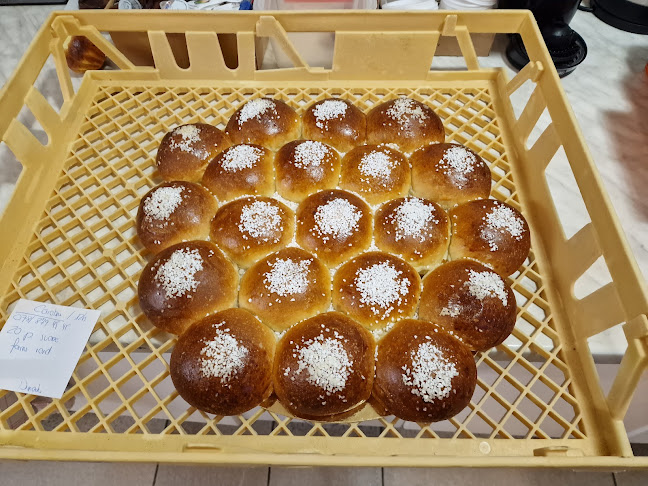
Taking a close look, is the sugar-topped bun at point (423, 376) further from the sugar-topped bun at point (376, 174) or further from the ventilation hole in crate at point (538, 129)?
the ventilation hole in crate at point (538, 129)

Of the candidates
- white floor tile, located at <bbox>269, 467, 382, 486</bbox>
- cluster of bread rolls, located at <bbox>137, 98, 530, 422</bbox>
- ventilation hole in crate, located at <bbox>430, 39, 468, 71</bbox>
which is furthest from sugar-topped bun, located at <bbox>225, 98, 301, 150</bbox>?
white floor tile, located at <bbox>269, 467, 382, 486</bbox>

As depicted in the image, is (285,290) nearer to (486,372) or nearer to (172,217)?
(172,217)

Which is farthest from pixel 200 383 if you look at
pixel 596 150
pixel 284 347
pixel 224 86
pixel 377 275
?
pixel 596 150

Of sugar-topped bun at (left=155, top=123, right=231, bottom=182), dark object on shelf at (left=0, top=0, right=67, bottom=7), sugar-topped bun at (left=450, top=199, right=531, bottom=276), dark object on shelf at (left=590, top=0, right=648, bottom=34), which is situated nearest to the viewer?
sugar-topped bun at (left=450, top=199, right=531, bottom=276)

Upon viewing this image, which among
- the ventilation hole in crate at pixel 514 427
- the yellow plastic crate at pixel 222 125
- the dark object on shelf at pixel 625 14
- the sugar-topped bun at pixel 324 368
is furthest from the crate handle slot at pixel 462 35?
the ventilation hole in crate at pixel 514 427

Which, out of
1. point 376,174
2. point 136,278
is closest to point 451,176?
point 376,174

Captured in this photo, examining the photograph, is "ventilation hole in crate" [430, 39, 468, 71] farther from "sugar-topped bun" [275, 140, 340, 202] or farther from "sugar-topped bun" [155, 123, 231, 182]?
"sugar-topped bun" [155, 123, 231, 182]
